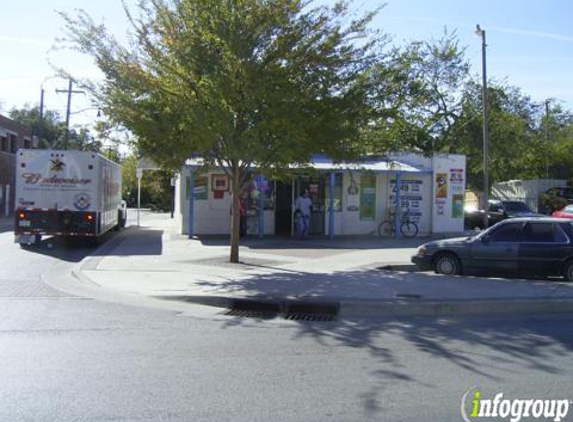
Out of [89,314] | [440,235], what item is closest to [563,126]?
[440,235]

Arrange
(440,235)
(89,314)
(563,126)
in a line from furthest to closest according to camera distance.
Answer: (563,126)
(440,235)
(89,314)

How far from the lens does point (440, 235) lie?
80.5 ft

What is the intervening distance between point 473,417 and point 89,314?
6142 mm

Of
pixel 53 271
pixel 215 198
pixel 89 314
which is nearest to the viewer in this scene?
pixel 89 314

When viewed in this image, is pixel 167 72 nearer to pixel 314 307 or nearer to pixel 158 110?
pixel 158 110

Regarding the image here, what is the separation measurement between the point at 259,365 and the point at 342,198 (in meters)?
17.5

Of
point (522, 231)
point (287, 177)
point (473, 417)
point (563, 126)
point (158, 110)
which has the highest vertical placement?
point (563, 126)

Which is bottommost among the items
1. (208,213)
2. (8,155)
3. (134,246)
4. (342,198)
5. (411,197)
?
(134,246)

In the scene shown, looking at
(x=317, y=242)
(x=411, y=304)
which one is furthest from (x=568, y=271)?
(x=317, y=242)

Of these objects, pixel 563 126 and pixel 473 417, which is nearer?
pixel 473 417

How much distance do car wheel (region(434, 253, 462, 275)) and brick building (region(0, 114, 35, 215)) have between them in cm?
3457

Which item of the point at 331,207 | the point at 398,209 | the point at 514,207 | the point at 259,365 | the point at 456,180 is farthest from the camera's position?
the point at 514,207

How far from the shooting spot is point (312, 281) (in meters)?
12.4

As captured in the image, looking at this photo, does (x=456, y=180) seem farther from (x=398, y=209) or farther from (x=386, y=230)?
(x=386, y=230)
